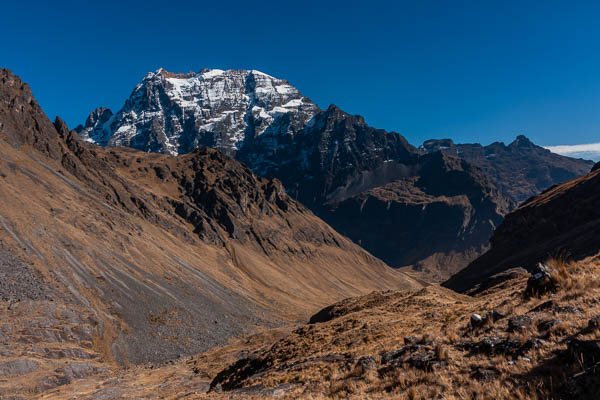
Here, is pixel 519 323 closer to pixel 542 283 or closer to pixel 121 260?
pixel 542 283

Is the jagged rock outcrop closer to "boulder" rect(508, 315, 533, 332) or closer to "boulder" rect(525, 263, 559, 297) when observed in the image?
Answer: "boulder" rect(525, 263, 559, 297)

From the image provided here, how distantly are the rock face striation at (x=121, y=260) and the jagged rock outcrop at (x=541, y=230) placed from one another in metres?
56.8

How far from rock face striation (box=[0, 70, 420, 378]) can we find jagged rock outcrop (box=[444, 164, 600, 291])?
56.8 meters

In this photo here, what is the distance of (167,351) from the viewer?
63.3 meters

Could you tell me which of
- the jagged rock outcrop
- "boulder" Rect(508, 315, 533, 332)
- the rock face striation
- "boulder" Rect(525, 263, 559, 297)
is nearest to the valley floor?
"boulder" Rect(508, 315, 533, 332)

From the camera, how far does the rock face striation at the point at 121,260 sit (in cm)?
6131

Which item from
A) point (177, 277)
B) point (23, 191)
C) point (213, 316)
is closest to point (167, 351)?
point (213, 316)

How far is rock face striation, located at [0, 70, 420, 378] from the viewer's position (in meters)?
61.3

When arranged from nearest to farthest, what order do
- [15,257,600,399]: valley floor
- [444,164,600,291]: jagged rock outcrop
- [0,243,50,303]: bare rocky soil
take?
1. [15,257,600,399]: valley floor
2. [0,243,50,303]: bare rocky soil
3. [444,164,600,291]: jagged rock outcrop

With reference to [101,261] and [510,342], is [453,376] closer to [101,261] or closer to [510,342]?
[510,342]

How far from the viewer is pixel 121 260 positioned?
8625 cm

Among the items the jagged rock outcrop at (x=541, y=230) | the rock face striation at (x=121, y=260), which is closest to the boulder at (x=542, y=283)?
the rock face striation at (x=121, y=260)

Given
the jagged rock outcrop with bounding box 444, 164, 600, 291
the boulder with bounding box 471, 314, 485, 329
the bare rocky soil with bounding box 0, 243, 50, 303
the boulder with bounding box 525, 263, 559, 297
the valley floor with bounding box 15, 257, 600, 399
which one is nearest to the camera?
the valley floor with bounding box 15, 257, 600, 399

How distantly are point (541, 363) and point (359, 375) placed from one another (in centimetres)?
616
